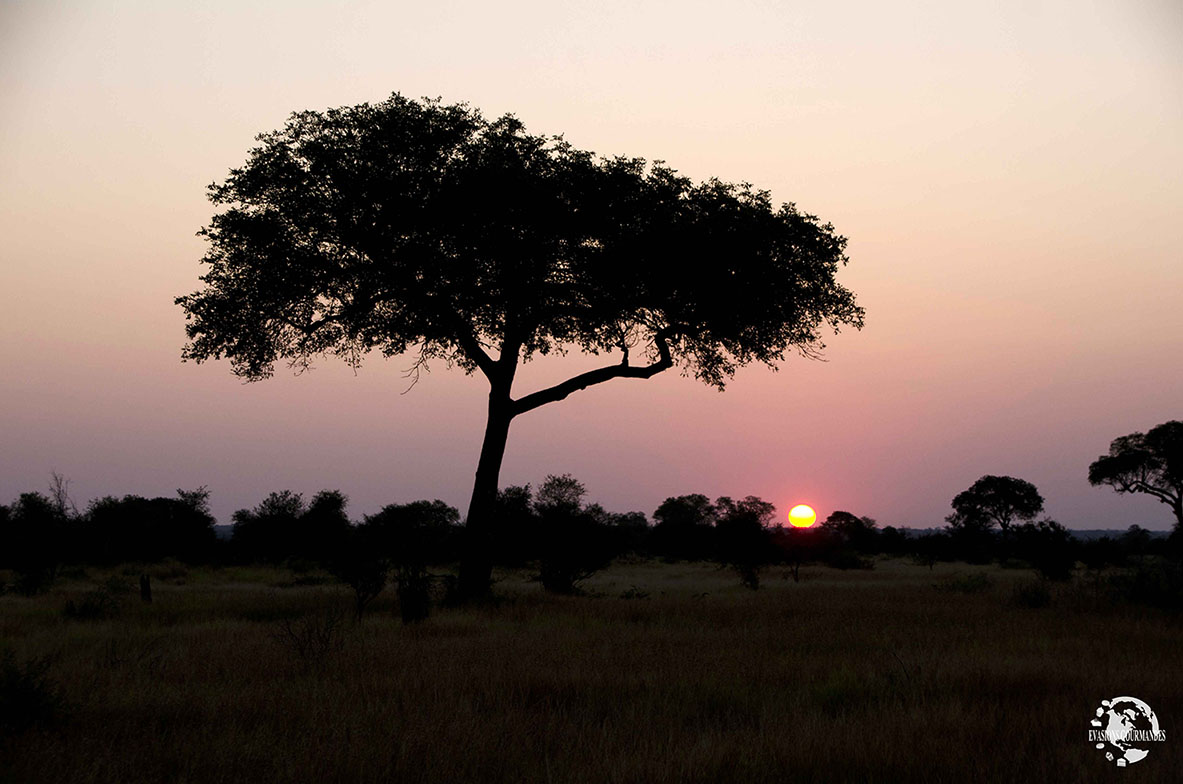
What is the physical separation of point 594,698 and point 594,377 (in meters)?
13.9

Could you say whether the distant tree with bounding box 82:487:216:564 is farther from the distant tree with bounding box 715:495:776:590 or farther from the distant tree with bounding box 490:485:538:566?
the distant tree with bounding box 715:495:776:590

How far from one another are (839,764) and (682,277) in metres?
16.2

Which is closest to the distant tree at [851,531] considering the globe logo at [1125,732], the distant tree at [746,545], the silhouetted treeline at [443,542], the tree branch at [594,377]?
the silhouetted treeline at [443,542]

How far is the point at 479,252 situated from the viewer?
21531 millimetres

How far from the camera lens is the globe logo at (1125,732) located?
6883mm

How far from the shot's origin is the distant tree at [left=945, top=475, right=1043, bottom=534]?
95.9m

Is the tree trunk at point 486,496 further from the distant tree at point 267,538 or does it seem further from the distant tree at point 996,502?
the distant tree at point 996,502

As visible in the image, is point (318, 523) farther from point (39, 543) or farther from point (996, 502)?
point (996, 502)

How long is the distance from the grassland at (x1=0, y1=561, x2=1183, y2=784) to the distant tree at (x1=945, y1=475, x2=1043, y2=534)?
87796mm

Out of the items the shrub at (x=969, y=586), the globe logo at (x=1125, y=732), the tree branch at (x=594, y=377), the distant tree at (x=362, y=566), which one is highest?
the tree branch at (x=594, y=377)

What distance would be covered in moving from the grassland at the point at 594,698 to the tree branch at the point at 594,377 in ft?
22.1

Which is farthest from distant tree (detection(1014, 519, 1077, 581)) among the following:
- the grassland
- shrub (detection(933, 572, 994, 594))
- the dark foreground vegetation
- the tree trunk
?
the tree trunk

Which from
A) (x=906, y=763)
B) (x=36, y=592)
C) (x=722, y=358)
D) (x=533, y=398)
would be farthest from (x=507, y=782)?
(x=36, y=592)

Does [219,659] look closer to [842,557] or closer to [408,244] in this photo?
[408,244]
